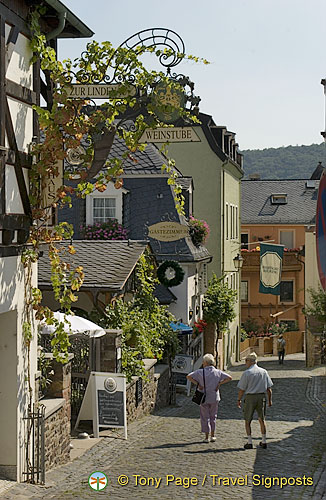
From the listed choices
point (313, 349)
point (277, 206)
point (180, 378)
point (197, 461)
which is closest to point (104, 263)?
point (180, 378)

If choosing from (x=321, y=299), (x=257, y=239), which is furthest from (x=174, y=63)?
(x=257, y=239)

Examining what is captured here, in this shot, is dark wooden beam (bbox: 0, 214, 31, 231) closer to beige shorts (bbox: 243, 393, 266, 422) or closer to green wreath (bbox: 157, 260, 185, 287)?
beige shorts (bbox: 243, 393, 266, 422)

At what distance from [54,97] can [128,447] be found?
5.38m

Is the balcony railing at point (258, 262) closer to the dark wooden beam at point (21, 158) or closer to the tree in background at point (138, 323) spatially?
the tree in background at point (138, 323)

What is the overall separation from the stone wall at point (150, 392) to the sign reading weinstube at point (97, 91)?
6.30 metres

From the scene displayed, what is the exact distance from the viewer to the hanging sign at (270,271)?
4006cm

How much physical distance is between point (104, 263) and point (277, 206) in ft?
128

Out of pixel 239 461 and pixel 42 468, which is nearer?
pixel 42 468

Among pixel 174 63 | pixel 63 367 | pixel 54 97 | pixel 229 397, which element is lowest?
pixel 229 397

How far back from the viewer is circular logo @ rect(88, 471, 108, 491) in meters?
9.49

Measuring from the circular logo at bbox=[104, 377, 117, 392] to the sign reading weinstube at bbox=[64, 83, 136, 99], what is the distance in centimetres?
491

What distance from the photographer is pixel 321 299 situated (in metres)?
30.3

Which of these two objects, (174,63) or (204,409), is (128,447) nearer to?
→ (204,409)

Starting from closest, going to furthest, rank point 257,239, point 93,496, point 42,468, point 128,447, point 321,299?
point 93,496
point 42,468
point 128,447
point 321,299
point 257,239
